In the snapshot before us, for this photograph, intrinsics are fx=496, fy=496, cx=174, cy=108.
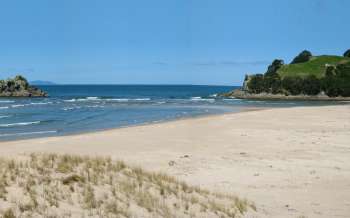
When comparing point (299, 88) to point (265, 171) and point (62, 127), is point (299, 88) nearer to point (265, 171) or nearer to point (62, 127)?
point (62, 127)

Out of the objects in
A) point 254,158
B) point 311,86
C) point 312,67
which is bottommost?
point 254,158

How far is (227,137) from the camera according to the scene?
26094mm

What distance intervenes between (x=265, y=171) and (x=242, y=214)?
18.8 ft

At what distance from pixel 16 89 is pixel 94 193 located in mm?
123044

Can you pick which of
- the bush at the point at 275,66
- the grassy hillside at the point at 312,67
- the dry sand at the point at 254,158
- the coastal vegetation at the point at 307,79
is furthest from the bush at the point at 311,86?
the dry sand at the point at 254,158

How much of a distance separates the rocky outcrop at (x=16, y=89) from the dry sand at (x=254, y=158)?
100984 millimetres

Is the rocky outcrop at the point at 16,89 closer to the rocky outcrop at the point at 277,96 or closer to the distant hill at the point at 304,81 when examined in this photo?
the rocky outcrop at the point at 277,96

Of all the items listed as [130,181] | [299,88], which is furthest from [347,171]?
[299,88]

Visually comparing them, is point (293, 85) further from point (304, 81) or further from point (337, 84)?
point (337, 84)

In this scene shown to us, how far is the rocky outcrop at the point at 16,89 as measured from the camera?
124 metres

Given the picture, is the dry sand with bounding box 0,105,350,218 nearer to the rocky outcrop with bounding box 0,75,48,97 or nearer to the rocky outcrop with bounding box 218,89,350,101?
the rocky outcrop with bounding box 218,89,350,101

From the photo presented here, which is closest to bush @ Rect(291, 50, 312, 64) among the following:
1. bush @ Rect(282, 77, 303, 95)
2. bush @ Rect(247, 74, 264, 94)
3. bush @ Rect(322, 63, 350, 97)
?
bush @ Rect(247, 74, 264, 94)

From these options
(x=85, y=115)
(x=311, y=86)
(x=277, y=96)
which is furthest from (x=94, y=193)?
(x=277, y=96)

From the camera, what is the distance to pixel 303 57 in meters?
130
